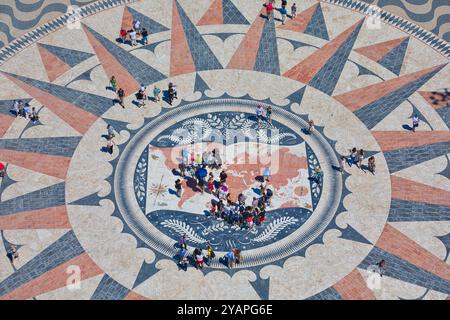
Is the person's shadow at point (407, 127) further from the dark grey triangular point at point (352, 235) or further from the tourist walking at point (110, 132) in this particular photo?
the tourist walking at point (110, 132)

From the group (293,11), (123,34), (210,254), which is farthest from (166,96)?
(210,254)

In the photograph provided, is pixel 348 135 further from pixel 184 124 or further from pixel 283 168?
pixel 184 124

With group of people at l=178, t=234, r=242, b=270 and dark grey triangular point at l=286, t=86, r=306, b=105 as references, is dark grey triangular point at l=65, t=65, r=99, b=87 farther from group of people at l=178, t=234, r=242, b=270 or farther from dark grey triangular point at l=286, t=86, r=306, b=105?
group of people at l=178, t=234, r=242, b=270

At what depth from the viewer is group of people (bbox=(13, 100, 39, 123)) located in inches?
2368

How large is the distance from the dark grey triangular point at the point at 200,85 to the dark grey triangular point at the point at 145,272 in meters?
17.6

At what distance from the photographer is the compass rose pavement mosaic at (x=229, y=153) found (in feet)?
165

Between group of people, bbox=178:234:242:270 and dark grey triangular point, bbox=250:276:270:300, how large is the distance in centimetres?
199

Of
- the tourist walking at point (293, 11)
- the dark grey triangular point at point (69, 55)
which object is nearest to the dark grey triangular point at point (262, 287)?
the dark grey triangular point at point (69, 55)

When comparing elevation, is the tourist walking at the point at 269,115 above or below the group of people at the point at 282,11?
below

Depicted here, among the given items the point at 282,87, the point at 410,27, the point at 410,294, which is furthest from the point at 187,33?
the point at 410,294

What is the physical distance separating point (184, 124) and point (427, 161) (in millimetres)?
19505

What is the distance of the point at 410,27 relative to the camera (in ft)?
221

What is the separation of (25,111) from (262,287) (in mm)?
25279

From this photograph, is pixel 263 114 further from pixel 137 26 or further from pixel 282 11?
pixel 137 26
